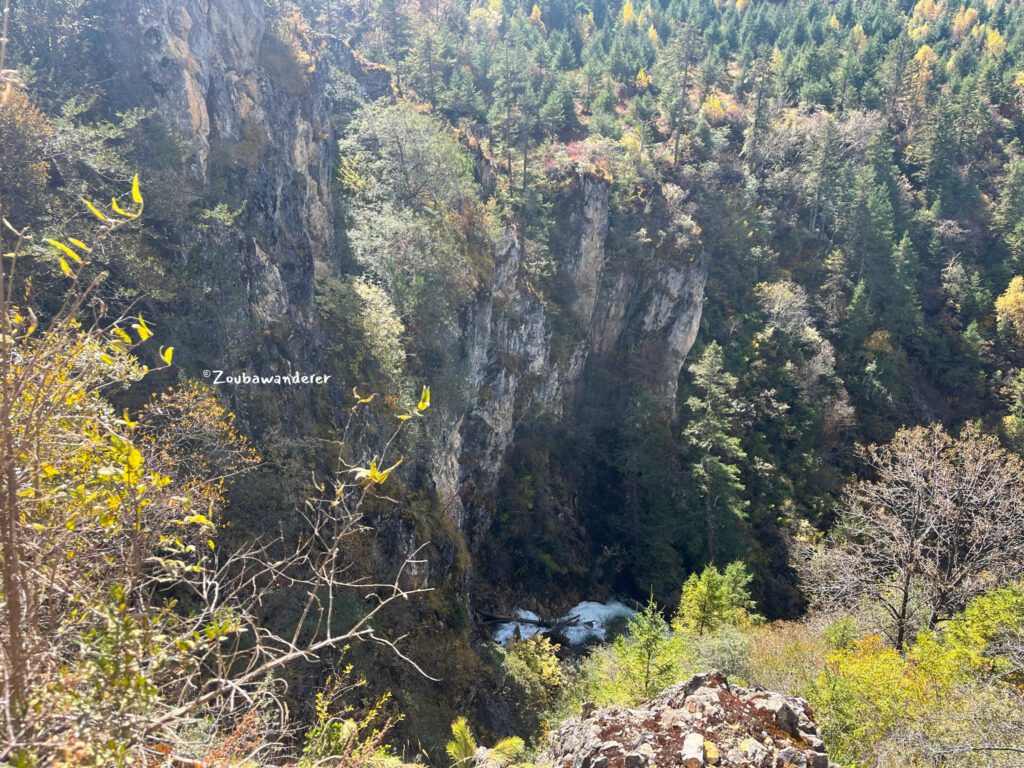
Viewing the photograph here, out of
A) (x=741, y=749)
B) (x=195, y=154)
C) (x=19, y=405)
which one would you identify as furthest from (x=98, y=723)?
(x=195, y=154)

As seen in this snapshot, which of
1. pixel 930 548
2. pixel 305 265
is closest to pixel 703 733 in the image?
pixel 930 548

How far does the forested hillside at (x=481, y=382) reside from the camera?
3.30 metres

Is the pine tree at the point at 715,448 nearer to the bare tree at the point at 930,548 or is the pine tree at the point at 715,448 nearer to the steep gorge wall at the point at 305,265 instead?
the steep gorge wall at the point at 305,265

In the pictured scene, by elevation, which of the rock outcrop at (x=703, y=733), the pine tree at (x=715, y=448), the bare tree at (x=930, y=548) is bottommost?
the pine tree at (x=715, y=448)

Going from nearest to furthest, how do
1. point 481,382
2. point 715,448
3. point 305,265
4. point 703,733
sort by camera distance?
point 703,733, point 305,265, point 481,382, point 715,448

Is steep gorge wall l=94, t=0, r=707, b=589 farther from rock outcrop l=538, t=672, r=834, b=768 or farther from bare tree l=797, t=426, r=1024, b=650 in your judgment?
bare tree l=797, t=426, r=1024, b=650

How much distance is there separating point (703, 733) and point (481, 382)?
17.9m

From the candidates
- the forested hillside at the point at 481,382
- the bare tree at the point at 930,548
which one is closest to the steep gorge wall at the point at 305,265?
the forested hillside at the point at 481,382

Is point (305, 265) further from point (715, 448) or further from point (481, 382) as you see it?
point (715, 448)

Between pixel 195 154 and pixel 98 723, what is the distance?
51.8 ft

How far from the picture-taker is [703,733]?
673 centimetres

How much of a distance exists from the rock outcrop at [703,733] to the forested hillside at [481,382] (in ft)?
8.89

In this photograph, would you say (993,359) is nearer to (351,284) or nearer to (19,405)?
(351,284)

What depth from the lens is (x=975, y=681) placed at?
9672 millimetres
